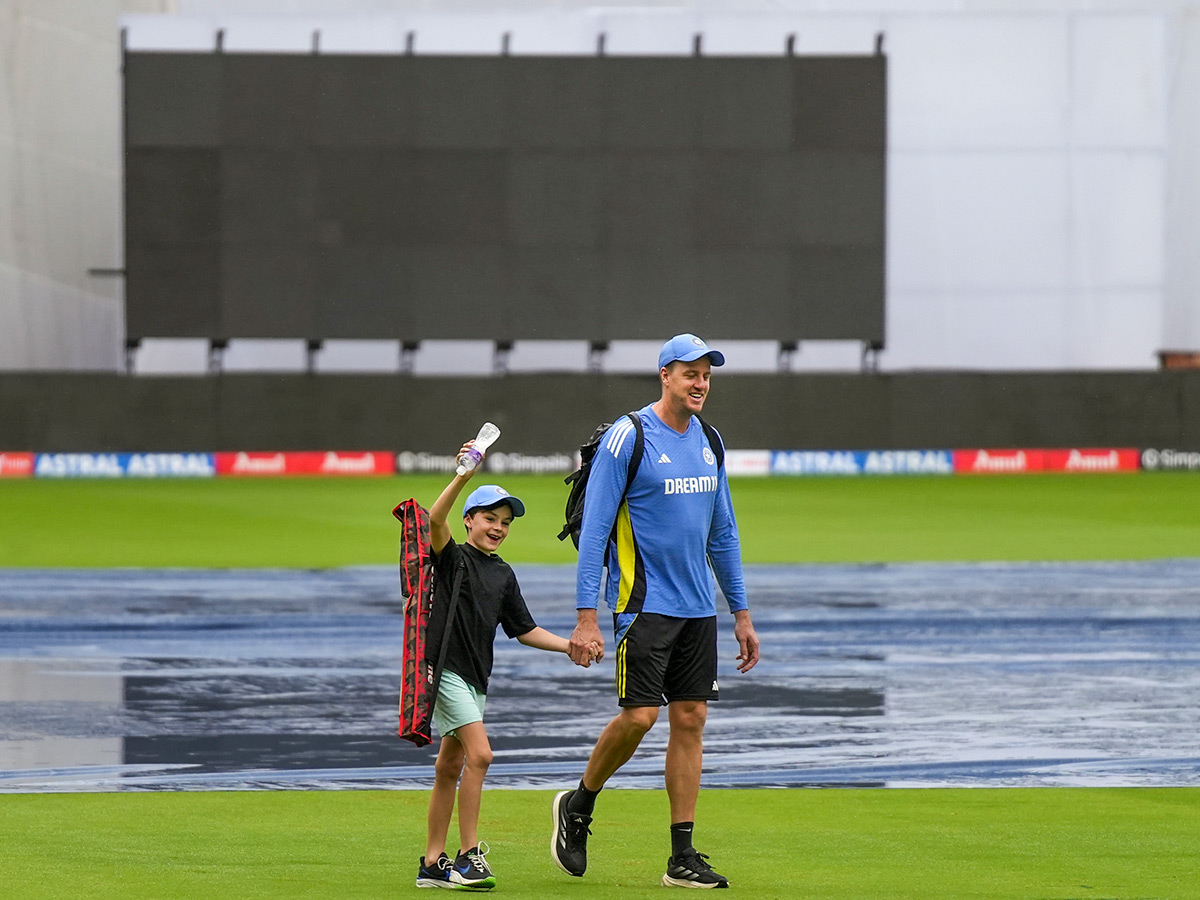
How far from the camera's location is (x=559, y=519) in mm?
27828

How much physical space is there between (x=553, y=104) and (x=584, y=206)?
214 centimetres

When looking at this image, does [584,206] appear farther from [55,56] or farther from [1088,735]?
[1088,735]

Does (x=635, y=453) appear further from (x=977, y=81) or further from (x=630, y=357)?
(x=977, y=81)

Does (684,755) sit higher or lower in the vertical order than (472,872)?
higher

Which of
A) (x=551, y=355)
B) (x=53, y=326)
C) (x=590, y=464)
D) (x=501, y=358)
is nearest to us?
(x=590, y=464)

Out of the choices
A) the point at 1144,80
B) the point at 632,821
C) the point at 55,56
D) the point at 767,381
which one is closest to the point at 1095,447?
the point at 767,381

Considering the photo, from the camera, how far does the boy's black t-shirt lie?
6.95 metres

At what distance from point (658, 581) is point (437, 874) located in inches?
53.7

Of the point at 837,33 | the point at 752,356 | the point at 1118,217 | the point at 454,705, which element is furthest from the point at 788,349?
the point at 454,705

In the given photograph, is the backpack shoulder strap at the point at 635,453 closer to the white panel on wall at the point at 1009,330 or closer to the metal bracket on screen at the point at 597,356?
the metal bracket on screen at the point at 597,356

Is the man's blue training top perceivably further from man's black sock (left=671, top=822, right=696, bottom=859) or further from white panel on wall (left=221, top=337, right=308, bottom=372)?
white panel on wall (left=221, top=337, right=308, bottom=372)

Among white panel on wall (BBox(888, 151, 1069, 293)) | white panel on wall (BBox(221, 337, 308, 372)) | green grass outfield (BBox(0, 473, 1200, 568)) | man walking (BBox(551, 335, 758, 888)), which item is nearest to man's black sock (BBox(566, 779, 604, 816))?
man walking (BBox(551, 335, 758, 888))

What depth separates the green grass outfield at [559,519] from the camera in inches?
882

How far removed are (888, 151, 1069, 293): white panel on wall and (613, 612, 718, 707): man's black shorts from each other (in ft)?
126
